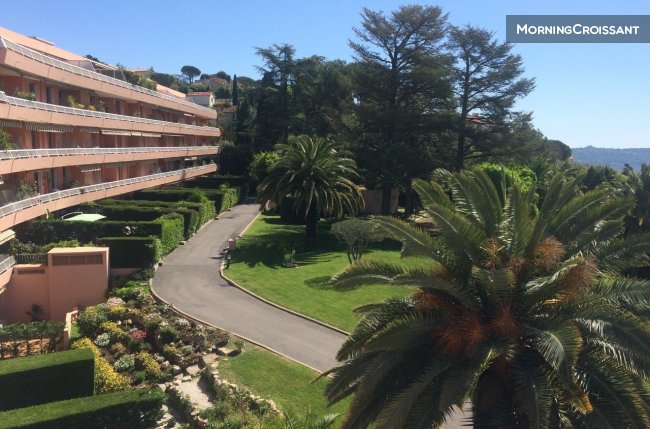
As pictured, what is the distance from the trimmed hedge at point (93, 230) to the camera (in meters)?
28.3

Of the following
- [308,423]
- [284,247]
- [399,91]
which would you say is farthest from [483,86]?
[308,423]

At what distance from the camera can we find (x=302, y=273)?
3083 centimetres

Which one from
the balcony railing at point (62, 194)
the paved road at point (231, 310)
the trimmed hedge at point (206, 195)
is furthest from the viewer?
the trimmed hedge at point (206, 195)

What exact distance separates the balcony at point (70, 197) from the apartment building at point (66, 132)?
0.16 feet

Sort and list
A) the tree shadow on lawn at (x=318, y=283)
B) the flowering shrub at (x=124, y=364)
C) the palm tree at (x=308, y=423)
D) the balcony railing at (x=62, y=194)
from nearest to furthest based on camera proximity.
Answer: the palm tree at (x=308, y=423)
the flowering shrub at (x=124, y=364)
the balcony railing at (x=62, y=194)
the tree shadow on lawn at (x=318, y=283)

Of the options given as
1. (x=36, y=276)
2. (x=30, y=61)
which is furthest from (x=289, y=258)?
(x=30, y=61)

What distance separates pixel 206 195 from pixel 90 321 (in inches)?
1030

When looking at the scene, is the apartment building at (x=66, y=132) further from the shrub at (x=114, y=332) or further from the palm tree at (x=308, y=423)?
the palm tree at (x=308, y=423)

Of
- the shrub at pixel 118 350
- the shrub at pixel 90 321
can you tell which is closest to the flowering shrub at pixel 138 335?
the shrub at pixel 118 350

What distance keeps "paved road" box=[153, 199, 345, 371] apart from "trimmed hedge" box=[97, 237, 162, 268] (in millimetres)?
1247

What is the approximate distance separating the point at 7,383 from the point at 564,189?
15.1 m

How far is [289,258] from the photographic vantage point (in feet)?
107

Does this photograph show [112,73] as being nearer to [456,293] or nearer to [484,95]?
[484,95]

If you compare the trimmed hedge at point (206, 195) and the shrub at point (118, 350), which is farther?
the trimmed hedge at point (206, 195)
